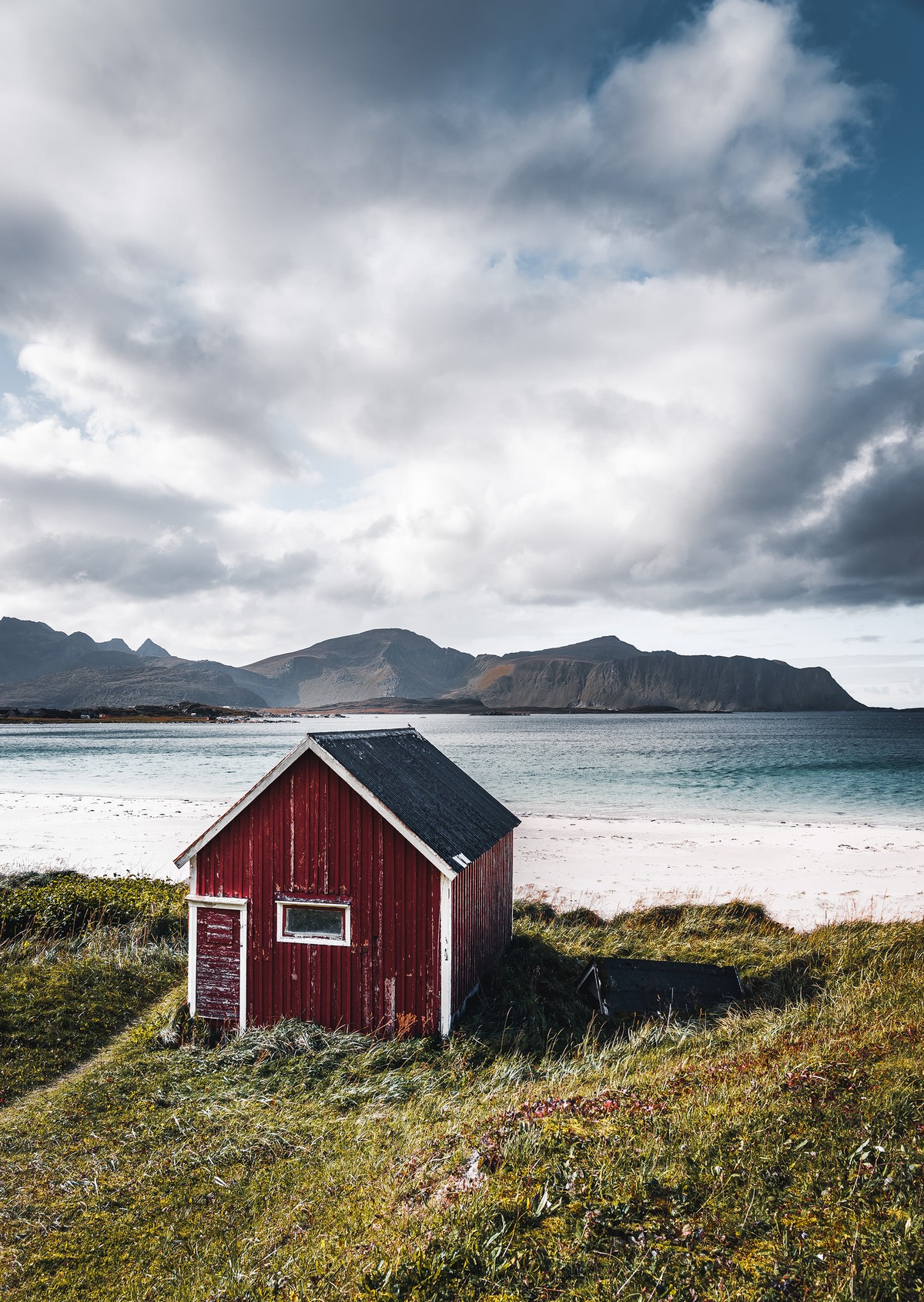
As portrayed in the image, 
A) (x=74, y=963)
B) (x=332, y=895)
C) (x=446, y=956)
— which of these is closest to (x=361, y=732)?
(x=332, y=895)

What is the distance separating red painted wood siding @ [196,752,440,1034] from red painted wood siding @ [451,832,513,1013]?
66cm

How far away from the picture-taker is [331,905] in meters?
12.2

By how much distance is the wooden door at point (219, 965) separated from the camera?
12.5 metres

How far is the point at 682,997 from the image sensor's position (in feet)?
42.0

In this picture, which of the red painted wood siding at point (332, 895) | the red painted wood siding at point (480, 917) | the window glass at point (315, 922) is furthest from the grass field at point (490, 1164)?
the window glass at point (315, 922)

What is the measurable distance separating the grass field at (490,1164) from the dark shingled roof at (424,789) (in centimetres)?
329

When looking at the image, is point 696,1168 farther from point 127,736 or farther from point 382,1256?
point 127,736

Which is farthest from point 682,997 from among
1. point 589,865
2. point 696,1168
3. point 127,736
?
point 127,736

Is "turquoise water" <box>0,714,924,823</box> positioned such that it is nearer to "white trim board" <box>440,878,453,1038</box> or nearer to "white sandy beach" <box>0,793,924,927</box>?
"white sandy beach" <box>0,793,924,927</box>

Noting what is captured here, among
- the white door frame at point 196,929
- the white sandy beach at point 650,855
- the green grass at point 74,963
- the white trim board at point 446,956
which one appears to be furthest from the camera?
the white sandy beach at point 650,855

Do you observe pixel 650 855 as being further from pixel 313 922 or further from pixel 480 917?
pixel 313 922

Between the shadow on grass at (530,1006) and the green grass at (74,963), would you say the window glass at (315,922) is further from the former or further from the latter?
the green grass at (74,963)

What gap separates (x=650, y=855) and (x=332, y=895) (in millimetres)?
21982

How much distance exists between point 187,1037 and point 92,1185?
16.3ft
